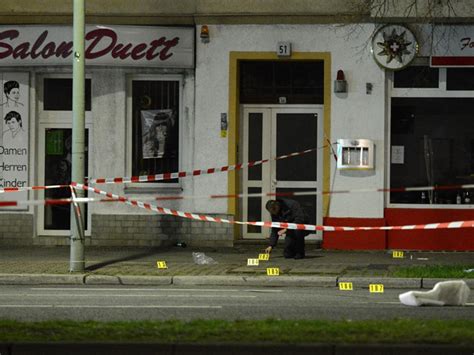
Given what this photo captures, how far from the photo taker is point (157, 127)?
20.4 meters

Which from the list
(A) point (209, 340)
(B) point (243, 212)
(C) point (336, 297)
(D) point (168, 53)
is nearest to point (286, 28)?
(D) point (168, 53)

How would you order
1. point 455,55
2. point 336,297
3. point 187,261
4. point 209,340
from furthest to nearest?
point 455,55 → point 187,261 → point 336,297 → point 209,340

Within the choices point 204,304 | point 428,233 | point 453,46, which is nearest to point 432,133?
point 453,46

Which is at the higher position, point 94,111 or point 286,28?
point 286,28

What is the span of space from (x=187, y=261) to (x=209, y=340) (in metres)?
9.82

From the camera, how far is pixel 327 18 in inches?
772

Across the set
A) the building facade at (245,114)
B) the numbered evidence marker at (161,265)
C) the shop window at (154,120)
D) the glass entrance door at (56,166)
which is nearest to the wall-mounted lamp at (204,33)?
the building facade at (245,114)

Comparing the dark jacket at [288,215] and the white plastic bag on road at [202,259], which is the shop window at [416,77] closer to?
the dark jacket at [288,215]

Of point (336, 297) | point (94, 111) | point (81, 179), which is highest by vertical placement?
point (94, 111)

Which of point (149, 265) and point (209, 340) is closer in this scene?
point (209, 340)

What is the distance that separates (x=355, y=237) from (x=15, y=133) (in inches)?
262

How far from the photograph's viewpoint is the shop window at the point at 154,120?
20.4 m

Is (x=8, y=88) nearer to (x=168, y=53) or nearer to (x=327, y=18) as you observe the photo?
(x=168, y=53)

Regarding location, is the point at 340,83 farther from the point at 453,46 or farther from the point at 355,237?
the point at 355,237
